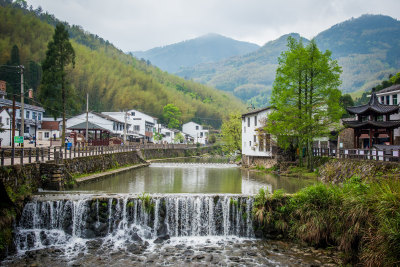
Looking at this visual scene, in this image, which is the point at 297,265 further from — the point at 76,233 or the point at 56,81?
the point at 56,81

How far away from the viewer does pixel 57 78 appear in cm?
3431

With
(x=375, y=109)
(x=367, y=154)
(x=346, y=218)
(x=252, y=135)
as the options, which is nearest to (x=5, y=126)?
(x=252, y=135)

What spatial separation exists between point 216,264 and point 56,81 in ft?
95.8

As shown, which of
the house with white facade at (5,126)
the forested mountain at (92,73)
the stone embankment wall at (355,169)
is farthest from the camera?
the forested mountain at (92,73)

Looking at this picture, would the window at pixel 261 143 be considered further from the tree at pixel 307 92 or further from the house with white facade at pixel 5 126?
the house with white facade at pixel 5 126

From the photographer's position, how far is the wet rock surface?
1241 cm

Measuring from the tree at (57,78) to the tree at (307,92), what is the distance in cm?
2260

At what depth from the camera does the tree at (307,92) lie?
29.5 metres

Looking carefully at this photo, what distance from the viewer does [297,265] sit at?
1213cm

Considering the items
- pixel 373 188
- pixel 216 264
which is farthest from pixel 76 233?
pixel 373 188

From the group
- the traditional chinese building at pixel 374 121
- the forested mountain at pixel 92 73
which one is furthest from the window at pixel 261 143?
the forested mountain at pixel 92 73

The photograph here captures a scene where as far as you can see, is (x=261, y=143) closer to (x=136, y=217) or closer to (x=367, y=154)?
(x=367, y=154)

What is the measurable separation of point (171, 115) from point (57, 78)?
74.5m

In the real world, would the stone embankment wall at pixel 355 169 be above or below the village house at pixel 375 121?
below
